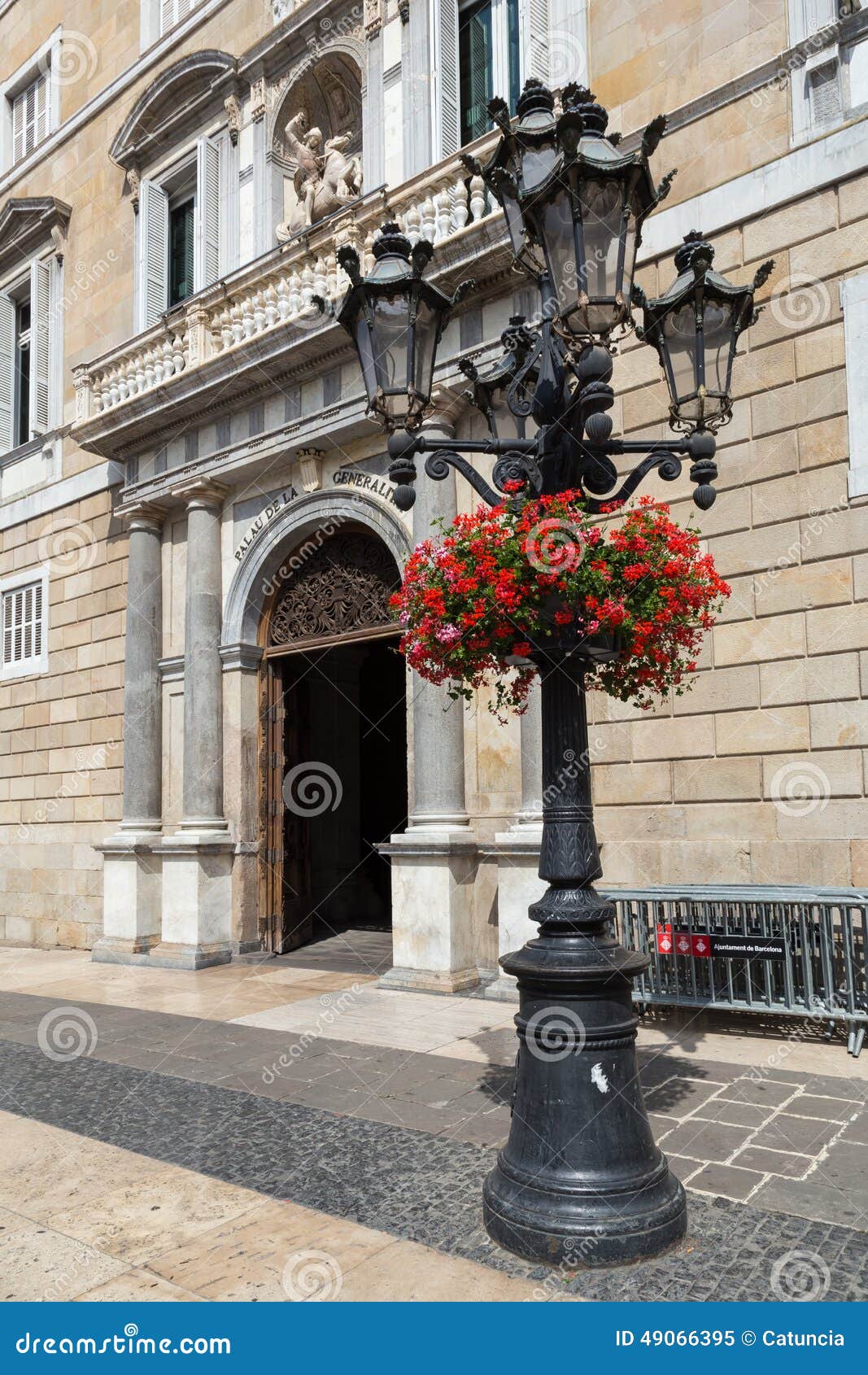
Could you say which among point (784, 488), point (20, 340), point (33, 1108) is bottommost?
point (33, 1108)

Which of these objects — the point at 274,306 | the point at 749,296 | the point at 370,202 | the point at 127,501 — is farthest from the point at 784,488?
the point at 127,501

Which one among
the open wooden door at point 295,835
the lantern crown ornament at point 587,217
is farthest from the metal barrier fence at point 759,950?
the open wooden door at point 295,835

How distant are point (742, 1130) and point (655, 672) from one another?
2.51m

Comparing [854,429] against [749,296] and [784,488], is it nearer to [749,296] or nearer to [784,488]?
[784,488]

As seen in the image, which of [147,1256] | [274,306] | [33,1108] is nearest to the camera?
[147,1256]

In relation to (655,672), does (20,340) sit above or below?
above

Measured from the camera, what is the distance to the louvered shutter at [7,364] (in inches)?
699

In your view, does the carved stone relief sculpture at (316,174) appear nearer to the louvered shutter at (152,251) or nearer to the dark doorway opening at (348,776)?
the louvered shutter at (152,251)

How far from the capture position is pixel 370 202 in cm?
1098

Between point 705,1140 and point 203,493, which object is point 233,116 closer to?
point 203,493

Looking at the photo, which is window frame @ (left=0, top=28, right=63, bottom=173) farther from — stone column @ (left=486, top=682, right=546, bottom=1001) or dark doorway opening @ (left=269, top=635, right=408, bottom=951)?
stone column @ (left=486, top=682, right=546, bottom=1001)

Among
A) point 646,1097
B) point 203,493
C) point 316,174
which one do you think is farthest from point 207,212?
point 646,1097

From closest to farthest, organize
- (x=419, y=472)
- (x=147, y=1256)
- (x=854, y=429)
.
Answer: (x=147, y=1256), (x=854, y=429), (x=419, y=472)

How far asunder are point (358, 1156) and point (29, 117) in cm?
1944
